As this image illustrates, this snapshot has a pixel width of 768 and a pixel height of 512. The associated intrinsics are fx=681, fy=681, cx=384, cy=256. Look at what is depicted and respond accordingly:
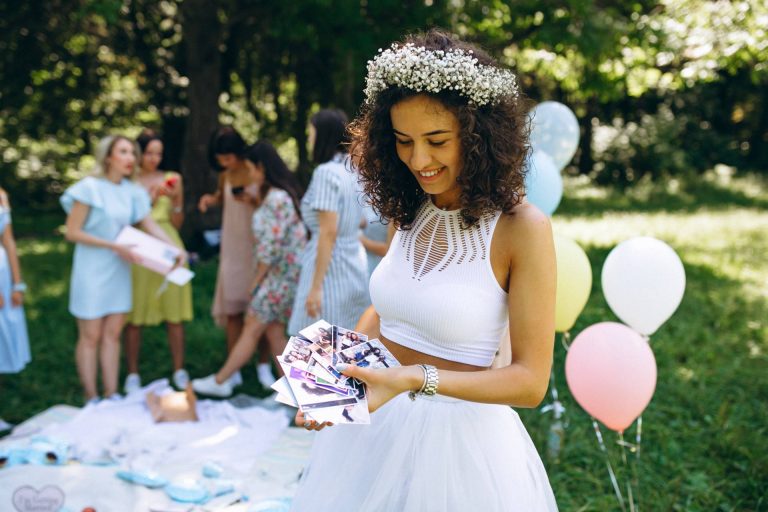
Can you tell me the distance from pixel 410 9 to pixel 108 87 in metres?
11.0

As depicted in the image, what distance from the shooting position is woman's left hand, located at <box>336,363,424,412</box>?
172 cm

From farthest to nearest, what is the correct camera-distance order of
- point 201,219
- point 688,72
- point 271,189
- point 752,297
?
point 688,72 → point 201,219 → point 752,297 → point 271,189

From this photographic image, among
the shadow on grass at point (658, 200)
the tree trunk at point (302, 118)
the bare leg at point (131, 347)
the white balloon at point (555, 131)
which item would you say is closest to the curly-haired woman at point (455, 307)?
the white balloon at point (555, 131)

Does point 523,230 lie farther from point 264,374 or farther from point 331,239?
point 264,374

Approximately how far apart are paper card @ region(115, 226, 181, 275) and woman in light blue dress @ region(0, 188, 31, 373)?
29.1 inches

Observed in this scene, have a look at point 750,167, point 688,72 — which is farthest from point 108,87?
point 750,167

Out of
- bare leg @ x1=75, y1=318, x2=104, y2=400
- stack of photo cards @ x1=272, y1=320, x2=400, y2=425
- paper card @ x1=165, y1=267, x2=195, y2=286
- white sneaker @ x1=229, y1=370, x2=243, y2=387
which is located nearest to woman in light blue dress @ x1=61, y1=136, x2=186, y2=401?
bare leg @ x1=75, y1=318, x2=104, y2=400

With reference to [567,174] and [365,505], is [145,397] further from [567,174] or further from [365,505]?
[567,174]

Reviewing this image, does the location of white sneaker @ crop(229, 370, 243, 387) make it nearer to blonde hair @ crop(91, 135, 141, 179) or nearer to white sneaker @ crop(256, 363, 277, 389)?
white sneaker @ crop(256, 363, 277, 389)

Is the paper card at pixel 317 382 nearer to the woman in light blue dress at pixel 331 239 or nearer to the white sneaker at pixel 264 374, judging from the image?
the woman in light blue dress at pixel 331 239

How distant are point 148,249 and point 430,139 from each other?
3.44 metres

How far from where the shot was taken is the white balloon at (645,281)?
3.46 m

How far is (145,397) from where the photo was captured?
16.0 feet

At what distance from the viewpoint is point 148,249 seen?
15.9ft
